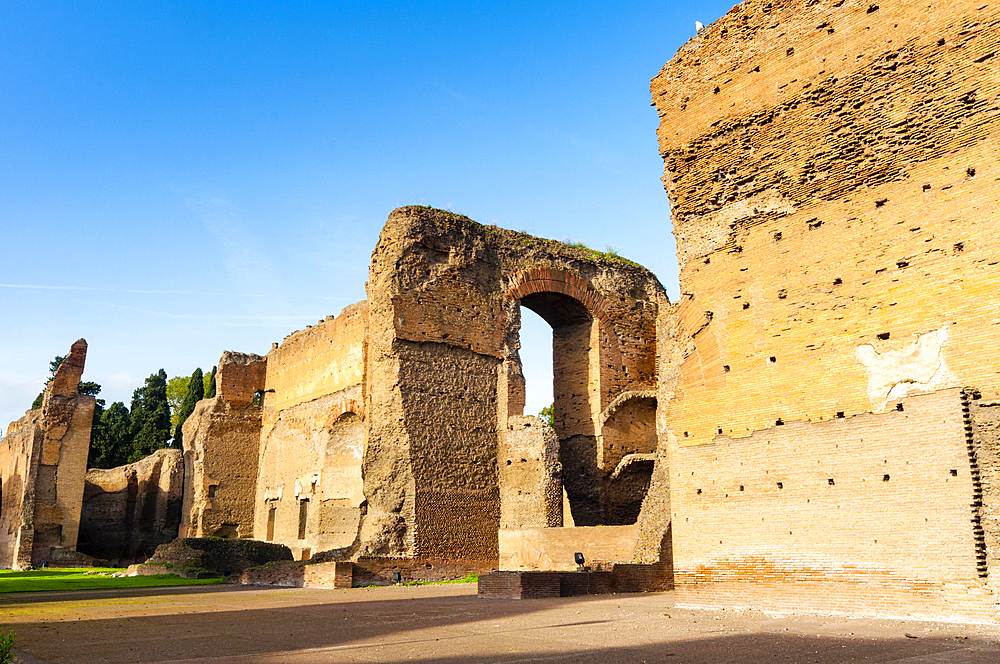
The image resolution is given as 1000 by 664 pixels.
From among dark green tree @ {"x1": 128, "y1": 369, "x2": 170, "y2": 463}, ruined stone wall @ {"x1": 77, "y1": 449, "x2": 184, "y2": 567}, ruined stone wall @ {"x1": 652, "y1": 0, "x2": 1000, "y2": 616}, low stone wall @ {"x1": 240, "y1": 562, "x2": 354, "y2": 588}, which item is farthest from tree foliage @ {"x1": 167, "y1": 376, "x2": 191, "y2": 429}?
ruined stone wall @ {"x1": 652, "y1": 0, "x2": 1000, "y2": 616}

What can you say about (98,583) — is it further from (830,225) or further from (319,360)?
(830,225)

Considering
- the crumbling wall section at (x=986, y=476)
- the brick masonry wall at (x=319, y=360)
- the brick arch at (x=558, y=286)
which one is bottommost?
the crumbling wall section at (x=986, y=476)

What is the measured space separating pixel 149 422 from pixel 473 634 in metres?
31.7

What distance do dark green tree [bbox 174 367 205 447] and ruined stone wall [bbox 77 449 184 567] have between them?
828 centimetres

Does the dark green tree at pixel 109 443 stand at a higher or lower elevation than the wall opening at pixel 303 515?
higher

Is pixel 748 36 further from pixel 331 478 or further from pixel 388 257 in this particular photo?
pixel 331 478

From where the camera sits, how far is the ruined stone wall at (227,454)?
2081cm

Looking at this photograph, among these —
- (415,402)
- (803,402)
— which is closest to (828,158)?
(803,402)

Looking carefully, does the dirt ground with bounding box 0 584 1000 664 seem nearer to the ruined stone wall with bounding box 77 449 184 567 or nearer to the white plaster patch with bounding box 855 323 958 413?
the white plaster patch with bounding box 855 323 958 413

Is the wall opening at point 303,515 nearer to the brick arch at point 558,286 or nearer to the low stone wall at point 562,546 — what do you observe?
the low stone wall at point 562,546

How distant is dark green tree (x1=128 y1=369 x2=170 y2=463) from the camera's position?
3325 centimetres

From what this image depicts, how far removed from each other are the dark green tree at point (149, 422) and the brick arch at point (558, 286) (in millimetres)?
23236

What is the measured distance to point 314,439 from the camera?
59.1 ft

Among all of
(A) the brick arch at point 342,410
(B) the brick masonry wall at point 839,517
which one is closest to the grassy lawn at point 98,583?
(A) the brick arch at point 342,410
